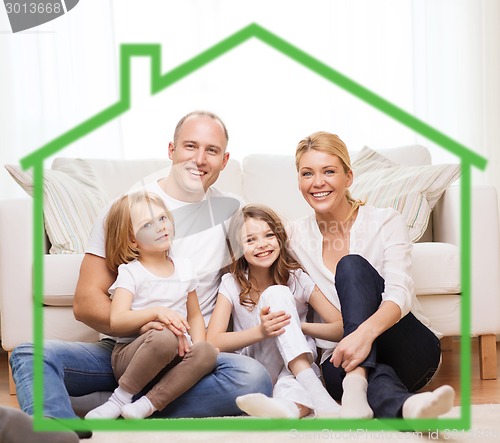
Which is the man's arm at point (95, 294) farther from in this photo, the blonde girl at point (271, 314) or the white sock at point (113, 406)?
the blonde girl at point (271, 314)

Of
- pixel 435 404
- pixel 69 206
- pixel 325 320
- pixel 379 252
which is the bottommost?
pixel 435 404

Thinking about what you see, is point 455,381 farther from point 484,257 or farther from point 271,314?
point 484,257

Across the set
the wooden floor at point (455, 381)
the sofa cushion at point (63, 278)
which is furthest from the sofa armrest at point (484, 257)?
the sofa cushion at point (63, 278)

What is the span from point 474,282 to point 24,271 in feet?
4.09

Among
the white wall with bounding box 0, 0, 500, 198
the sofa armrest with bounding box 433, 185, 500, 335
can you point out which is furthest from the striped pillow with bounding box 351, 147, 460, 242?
the white wall with bounding box 0, 0, 500, 198

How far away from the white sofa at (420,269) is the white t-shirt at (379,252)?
1.15 ft

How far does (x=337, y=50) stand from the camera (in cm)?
289

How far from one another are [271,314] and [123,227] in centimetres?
29

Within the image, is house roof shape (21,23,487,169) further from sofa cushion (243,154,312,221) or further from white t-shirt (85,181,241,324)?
sofa cushion (243,154,312,221)

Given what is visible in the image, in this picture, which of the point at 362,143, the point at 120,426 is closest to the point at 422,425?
the point at 120,426

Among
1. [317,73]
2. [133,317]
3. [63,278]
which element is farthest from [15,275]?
[317,73]

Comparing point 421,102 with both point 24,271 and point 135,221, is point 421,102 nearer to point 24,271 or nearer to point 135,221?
point 24,271

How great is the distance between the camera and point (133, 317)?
136 centimetres

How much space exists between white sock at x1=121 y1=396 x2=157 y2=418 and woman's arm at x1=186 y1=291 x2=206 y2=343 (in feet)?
0.46
